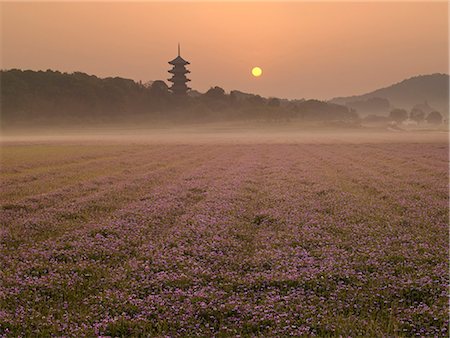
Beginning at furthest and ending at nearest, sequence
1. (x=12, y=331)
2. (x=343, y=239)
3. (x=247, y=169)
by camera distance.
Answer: (x=247, y=169) → (x=343, y=239) → (x=12, y=331)

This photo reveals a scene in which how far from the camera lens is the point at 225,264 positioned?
35.1 feet

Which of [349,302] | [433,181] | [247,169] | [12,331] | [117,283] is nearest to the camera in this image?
→ [12,331]

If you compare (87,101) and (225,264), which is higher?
(87,101)

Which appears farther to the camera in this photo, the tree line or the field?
the tree line

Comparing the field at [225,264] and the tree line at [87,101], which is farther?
the tree line at [87,101]

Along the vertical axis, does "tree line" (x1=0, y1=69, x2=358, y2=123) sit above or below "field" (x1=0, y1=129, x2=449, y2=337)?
above

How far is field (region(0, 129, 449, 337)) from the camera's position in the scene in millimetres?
7586

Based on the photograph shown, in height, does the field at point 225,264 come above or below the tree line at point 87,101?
below

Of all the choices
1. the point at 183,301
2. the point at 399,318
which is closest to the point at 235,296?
the point at 183,301

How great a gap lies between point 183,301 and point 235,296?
3.84 ft

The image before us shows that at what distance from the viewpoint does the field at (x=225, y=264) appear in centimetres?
759

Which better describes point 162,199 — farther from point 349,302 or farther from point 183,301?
point 349,302

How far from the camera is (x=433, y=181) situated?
83.9 feet

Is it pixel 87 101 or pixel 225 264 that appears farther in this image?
pixel 87 101
